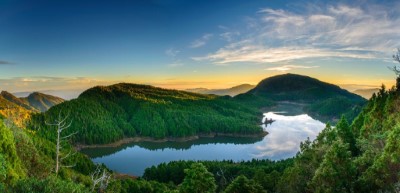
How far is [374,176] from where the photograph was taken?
23.8 metres

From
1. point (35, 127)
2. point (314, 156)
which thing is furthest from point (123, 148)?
point (314, 156)

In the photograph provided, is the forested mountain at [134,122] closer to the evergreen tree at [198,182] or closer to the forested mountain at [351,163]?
the forested mountain at [351,163]

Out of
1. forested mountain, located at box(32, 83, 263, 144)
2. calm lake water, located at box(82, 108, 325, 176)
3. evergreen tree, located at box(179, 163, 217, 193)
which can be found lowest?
calm lake water, located at box(82, 108, 325, 176)

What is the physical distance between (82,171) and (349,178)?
68053 millimetres

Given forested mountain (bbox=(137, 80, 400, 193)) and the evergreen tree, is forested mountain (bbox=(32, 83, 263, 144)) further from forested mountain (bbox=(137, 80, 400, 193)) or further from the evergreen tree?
the evergreen tree

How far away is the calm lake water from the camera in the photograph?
108m

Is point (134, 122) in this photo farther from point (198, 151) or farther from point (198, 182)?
point (198, 182)

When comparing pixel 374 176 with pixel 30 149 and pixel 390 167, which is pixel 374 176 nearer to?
pixel 390 167

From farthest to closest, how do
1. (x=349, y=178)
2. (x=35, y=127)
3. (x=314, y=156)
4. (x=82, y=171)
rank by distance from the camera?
(x=35, y=127), (x=82, y=171), (x=314, y=156), (x=349, y=178)

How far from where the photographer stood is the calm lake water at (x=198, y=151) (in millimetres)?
108375

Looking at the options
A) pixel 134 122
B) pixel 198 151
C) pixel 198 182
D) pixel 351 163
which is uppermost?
pixel 351 163

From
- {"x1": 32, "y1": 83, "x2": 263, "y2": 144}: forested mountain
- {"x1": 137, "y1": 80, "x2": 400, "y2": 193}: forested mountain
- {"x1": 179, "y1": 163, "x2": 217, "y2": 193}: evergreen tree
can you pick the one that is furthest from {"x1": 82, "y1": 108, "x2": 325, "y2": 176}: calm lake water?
{"x1": 179, "y1": 163, "x2": 217, "y2": 193}: evergreen tree

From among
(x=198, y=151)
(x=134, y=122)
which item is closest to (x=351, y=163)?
(x=198, y=151)

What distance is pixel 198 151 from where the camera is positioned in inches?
4899
